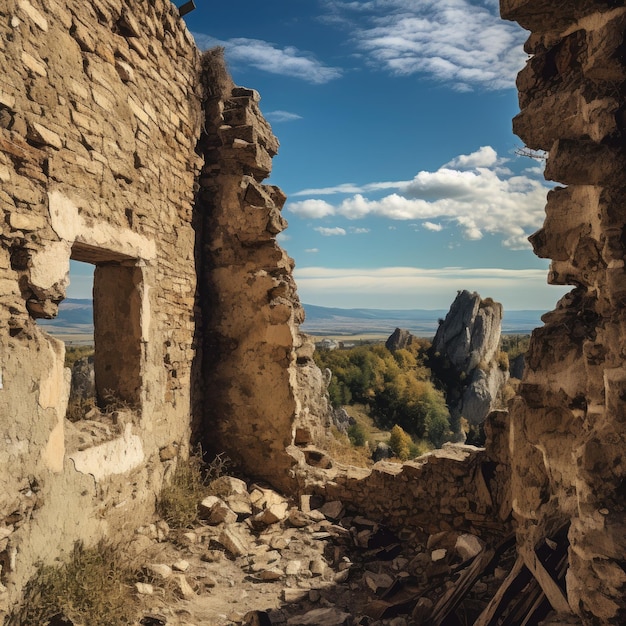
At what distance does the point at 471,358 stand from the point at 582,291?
129 feet

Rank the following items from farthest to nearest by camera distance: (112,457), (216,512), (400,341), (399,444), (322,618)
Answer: (400,341), (399,444), (216,512), (112,457), (322,618)

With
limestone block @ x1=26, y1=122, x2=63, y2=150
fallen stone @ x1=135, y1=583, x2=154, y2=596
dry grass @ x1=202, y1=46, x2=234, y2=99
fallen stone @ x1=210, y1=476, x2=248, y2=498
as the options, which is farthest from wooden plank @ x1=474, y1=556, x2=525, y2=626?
dry grass @ x1=202, y1=46, x2=234, y2=99

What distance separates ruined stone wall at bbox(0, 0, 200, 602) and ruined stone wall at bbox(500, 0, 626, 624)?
8.86 feet

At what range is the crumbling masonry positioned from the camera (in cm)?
203

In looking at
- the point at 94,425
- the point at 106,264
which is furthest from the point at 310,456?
the point at 106,264

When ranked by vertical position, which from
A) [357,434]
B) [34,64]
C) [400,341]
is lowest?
[357,434]

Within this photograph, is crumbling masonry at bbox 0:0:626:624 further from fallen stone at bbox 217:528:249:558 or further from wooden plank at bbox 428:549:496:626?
fallen stone at bbox 217:528:249:558

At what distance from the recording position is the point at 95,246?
Answer: 3.70 metres

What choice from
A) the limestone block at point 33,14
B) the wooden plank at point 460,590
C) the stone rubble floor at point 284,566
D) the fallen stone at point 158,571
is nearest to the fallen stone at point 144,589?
the stone rubble floor at point 284,566

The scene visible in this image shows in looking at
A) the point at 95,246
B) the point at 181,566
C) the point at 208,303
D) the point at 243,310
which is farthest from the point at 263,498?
the point at 95,246

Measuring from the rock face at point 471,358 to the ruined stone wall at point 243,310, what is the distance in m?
34.8

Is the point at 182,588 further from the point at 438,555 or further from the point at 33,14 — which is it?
the point at 33,14

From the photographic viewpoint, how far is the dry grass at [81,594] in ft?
9.72

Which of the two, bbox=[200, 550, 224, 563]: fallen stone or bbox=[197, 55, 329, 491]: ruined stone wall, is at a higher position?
bbox=[197, 55, 329, 491]: ruined stone wall
